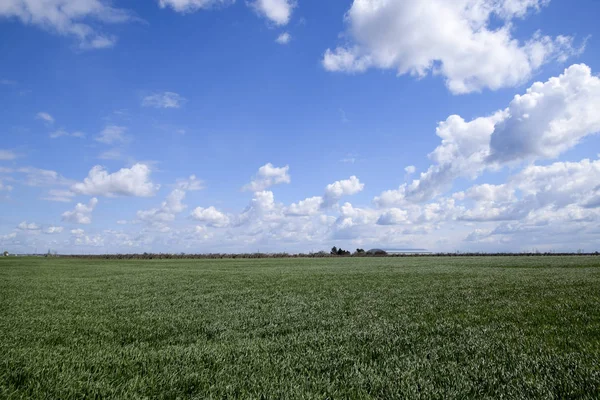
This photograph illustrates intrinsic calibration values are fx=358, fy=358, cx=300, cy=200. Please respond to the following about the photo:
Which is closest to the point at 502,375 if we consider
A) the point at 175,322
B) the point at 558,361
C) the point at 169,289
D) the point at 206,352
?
the point at 558,361

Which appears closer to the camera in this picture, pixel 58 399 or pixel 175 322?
pixel 58 399

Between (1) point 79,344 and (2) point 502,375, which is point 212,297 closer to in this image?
(1) point 79,344

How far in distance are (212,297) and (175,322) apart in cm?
451

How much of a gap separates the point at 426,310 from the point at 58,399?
876 centimetres

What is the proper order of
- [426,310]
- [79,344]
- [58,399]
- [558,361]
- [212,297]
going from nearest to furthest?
[58,399] → [558,361] → [79,344] → [426,310] → [212,297]

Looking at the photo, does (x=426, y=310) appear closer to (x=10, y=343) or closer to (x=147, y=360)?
(x=147, y=360)

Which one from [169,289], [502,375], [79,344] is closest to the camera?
[502,375]

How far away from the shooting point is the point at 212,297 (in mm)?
13422

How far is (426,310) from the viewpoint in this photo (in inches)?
398

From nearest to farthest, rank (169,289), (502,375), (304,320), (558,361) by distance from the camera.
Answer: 1. (502,375)
2. (558,361)
3. (304,320)
4. (169,289)

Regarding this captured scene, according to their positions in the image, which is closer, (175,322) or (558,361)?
(558,361)

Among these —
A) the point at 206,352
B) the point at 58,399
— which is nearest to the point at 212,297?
the point at 206,352

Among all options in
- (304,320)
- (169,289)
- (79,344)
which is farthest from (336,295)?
(79,344)

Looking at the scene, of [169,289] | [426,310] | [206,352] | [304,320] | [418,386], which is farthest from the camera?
[169,289]
